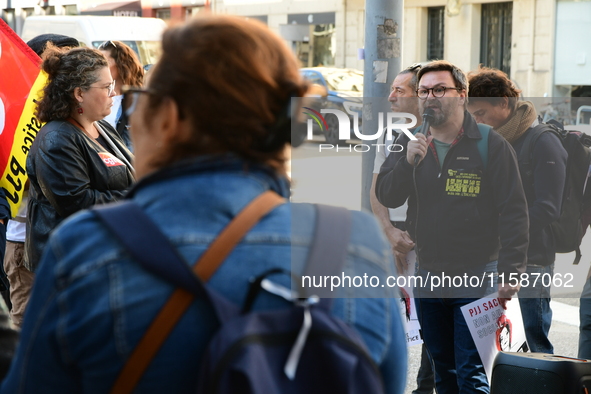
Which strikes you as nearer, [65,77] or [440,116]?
[440,116]

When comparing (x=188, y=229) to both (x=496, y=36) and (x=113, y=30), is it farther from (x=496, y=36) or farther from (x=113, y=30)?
(x=496, y=36)

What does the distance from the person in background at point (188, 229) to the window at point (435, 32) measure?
2457 cm

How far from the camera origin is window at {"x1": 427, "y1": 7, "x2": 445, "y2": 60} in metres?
25.1

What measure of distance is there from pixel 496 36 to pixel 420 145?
21.9 m

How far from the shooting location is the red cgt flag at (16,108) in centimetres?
400

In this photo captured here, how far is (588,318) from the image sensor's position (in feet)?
12.7

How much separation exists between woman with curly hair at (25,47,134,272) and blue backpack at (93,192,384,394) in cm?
239

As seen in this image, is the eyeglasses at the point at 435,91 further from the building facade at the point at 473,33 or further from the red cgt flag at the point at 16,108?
the building facade at the point at 473,33

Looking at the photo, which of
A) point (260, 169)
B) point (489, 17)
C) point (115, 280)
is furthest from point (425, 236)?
point (489, 17)

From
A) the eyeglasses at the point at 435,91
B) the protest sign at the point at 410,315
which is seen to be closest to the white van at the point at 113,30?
the protest sign at the point at 410,315

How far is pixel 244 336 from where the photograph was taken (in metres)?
1.18

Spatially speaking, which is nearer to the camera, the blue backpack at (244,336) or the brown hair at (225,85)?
the blue backpack at (244,336)

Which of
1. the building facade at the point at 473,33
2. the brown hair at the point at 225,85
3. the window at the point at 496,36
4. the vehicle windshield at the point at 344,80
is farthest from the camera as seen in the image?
the window at the point at 496,36

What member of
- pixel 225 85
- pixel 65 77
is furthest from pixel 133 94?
pixel 65 77
